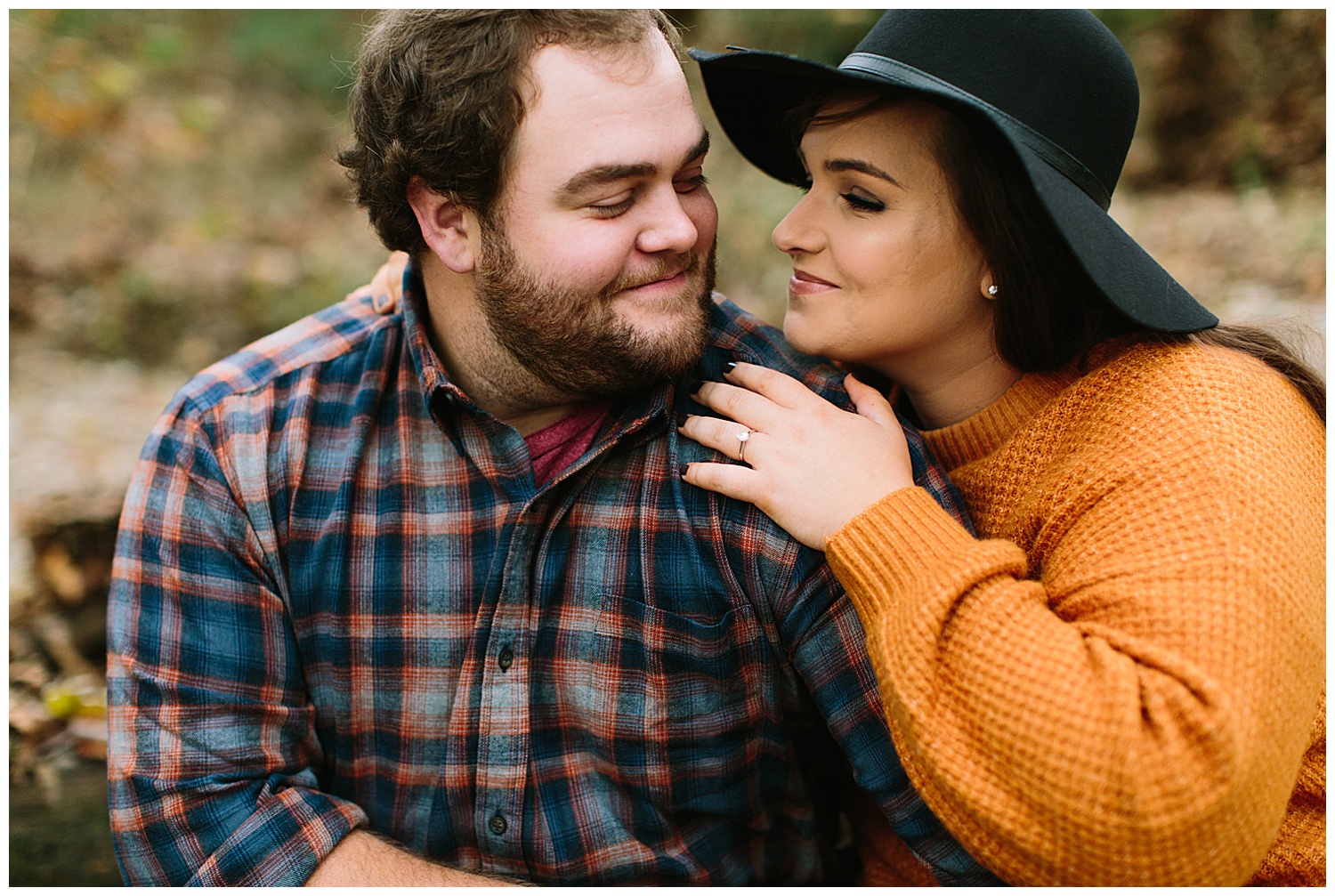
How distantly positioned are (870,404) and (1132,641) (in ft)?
2.41

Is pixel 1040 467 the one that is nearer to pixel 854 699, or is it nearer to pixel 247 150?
pixel 854 699

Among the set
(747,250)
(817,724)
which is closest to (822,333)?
(817,724)

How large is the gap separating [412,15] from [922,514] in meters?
1.51

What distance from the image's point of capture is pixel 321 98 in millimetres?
6832

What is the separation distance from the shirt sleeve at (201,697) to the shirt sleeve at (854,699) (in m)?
1.02

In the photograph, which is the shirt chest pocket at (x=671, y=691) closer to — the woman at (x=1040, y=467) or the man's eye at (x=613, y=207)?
the woman at (x=1040, y=467)

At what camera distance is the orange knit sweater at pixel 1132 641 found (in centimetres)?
148

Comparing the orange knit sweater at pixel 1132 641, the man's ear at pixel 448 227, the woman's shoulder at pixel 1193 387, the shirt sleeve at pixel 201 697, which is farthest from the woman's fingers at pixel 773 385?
the shirt sleeve at pixel 201 697

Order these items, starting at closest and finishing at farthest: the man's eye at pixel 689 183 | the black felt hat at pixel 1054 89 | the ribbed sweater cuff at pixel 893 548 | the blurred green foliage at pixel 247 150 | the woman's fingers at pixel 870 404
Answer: the ribbed sweater cuff at pixel 893 548 < the black felt hat at pixel 1054 89 < the woman's fingers at pixel 870 404 < the man's eye at pixel 689 183 < the blurred green foliage at pixel 247 150

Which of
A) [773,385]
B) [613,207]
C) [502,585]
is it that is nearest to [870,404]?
[773,385]

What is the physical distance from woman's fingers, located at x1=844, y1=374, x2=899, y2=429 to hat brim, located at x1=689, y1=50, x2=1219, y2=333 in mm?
482

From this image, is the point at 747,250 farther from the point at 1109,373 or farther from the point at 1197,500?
the point at 1197,500

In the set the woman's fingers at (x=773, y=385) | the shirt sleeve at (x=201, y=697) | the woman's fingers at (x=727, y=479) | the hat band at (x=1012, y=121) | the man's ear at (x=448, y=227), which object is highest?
the hat band at (x=1012, y=121)

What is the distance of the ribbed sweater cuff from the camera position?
169cm
